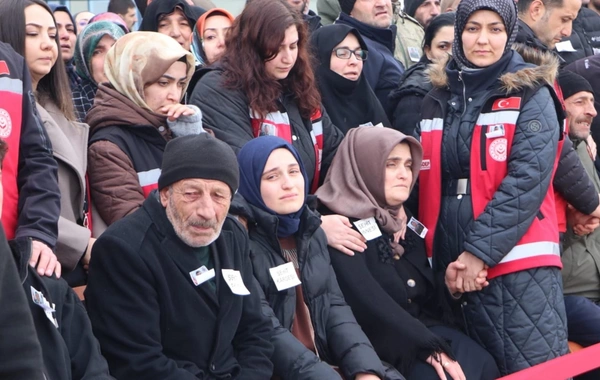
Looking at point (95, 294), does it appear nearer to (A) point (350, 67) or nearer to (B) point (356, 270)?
(B) point (356, 270)

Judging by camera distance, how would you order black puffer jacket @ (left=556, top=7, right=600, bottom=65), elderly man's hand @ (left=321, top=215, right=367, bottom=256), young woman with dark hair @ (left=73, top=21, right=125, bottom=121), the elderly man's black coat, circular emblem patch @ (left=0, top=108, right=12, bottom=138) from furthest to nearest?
black puffer jacket @ (left=556, top=7, right=600, bottom=65) → young woman with dark hair @ (left=73, top=21, right=125, bottom=121) → elderly man's hand @ (left=321, top=215, right=367, bottom=256) → circular emblem patch @ (left=0, top=108, right=12, bottom=138) → the elderly man's black coat

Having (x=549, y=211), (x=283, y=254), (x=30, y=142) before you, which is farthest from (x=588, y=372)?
(x=30, y=142)

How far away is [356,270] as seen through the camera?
443 centimetres

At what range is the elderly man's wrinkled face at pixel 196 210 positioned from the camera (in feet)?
11.8

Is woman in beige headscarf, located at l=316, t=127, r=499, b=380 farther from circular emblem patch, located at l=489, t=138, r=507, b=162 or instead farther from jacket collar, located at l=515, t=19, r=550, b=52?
jacket collar, located at l=515, t=19, r=550, b=52

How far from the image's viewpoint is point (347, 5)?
6.15 m

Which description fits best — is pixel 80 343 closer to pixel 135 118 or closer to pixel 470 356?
pixel 135 118

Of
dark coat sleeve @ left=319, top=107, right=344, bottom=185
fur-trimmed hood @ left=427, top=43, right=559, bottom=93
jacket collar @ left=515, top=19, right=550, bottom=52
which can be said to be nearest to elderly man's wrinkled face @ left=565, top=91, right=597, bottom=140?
jacket collar @ left=515, top=19, right=550, bottom=52

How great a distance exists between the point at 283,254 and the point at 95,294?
3.15 ft

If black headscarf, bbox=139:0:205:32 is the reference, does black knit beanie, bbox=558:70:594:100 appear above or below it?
below

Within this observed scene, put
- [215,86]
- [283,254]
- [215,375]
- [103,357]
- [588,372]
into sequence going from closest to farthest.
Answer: [103,357] → [215,375] → [283,254] → [215,86] → [588,372]

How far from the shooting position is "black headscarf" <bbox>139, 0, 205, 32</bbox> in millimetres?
5992

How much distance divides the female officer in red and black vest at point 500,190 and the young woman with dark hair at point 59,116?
180 centimetres

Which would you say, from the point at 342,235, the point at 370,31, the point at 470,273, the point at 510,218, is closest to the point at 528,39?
the point at 370,31
